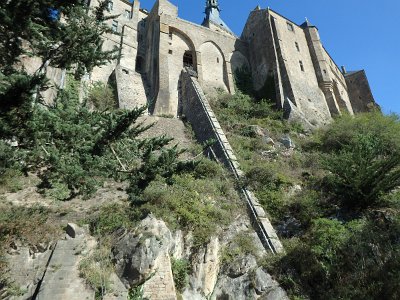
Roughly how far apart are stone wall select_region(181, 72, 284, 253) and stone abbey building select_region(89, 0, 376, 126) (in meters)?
1.59

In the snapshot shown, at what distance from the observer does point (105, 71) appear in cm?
2578

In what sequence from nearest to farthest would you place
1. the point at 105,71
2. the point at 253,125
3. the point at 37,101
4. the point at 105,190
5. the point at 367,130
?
1. the point at 37,101
2. the point at 105,190
3. the point at 367,130
4. the point at 253,125
5. the point at 105,71

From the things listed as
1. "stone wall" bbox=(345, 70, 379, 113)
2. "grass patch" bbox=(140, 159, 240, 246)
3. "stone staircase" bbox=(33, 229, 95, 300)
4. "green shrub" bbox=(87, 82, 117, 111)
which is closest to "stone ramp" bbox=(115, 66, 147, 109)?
"green shrub" bbox=(87, 82, 117, 111)

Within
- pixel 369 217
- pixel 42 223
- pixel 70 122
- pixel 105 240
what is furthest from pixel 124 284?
pixel 369 217

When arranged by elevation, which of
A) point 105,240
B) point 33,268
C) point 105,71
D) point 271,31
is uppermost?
point 271,31

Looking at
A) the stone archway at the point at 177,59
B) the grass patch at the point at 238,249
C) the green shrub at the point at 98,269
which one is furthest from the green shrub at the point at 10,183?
the stone archway at the point at 177,59

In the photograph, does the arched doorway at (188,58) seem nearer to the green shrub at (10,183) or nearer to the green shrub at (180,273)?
the green shrub at (10,183)

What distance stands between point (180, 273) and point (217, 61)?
21885 millimetres

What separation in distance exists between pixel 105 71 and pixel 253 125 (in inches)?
452

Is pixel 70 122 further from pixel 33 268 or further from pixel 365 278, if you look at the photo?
pixel 365 278

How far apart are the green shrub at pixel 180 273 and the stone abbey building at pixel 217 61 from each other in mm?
14136

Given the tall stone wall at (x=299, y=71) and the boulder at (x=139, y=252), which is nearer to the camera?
the boulder at (x=139, y=252)

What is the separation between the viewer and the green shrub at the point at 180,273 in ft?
32.6

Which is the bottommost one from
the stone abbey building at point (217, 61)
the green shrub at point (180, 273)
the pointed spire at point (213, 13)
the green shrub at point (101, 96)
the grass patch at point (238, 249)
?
the green shrub at point (180, 273)
